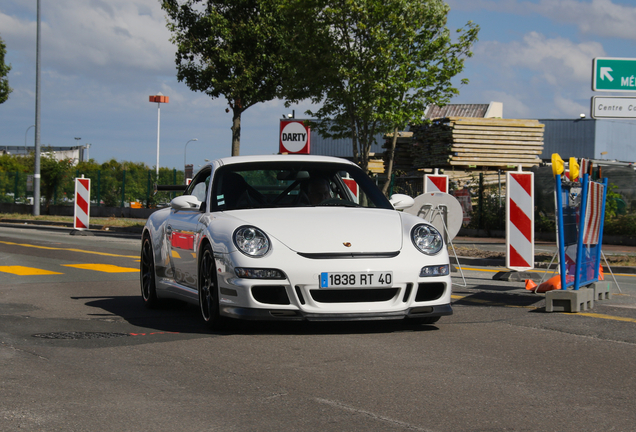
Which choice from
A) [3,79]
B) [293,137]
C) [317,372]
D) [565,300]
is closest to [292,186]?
[317,372]

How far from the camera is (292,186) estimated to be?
24.5 ft

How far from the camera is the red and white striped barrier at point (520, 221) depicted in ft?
36.7

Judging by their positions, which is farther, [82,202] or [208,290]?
[82,202]

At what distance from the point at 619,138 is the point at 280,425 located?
244 ft

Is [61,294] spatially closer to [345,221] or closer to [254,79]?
[345,221]

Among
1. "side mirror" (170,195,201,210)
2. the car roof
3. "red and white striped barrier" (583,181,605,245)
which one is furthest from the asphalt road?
the car roof

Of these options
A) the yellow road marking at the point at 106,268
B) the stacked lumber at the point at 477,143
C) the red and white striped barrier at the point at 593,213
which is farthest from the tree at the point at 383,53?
the red and white striped barrier at the point at 593,213

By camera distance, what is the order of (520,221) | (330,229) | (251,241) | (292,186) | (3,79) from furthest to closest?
(3,79)
(520,221)
(292,186)
(330,229)
(251,241)

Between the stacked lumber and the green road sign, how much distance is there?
11823 mm

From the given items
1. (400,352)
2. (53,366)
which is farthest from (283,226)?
(53,366)

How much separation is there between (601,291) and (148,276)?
192 inches

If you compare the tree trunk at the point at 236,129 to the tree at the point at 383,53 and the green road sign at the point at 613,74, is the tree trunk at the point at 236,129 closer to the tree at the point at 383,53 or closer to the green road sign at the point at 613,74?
the tree at the point at 383,53

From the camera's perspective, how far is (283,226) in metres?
6.35

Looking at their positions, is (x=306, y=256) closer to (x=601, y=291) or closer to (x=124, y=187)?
(x=601, y=291)
